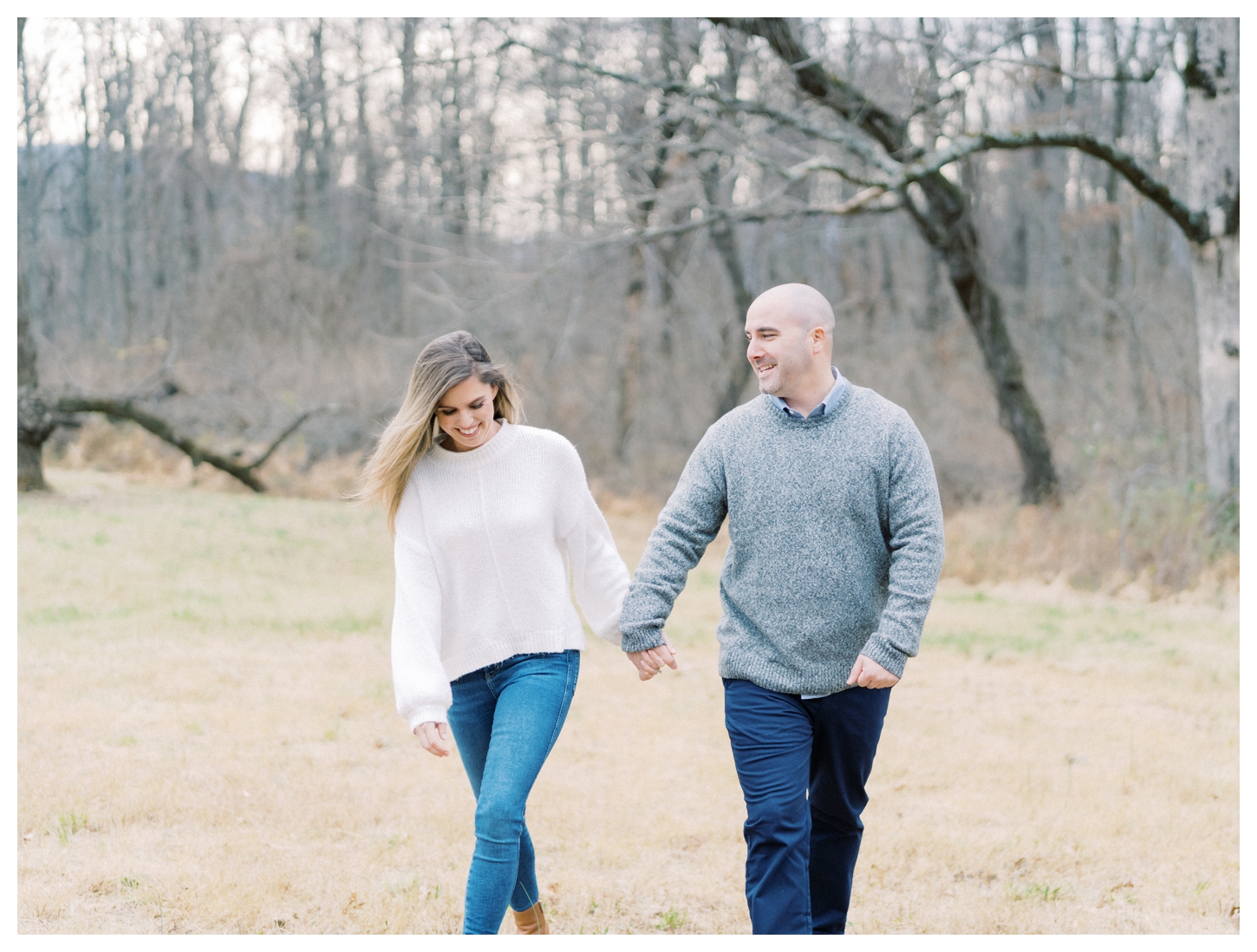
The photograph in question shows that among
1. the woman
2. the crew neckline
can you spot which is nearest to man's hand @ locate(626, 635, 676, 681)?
the woman

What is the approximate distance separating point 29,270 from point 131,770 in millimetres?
18844

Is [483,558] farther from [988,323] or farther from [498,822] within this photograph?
[988,323]

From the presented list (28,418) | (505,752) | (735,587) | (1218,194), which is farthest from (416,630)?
(28,418)

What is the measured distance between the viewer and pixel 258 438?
1809cm

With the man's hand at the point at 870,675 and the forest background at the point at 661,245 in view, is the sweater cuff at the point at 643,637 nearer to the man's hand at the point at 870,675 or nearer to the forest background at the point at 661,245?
the man's hand at the point at 870,675

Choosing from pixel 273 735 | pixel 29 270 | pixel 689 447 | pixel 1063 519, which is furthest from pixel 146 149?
pixel 273 735

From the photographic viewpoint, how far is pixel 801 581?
320 cm

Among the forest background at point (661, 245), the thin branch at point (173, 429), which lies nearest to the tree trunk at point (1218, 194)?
the forest background at point (661, 245)

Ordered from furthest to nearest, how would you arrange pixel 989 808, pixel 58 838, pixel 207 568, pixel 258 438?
pixel 258 438 < pixel 207 568 < pixel 989 808 < pixel 58 838

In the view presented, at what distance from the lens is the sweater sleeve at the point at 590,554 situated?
3.56 metres

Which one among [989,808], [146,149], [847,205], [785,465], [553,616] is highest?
[146,149]

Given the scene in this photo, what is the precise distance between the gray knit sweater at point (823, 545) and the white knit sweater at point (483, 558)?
0.30 m

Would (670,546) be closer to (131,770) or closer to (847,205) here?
(131,770)

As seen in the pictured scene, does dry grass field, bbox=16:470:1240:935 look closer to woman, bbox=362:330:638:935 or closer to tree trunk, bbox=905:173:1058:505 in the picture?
woman, bbox=362:330:638:935
